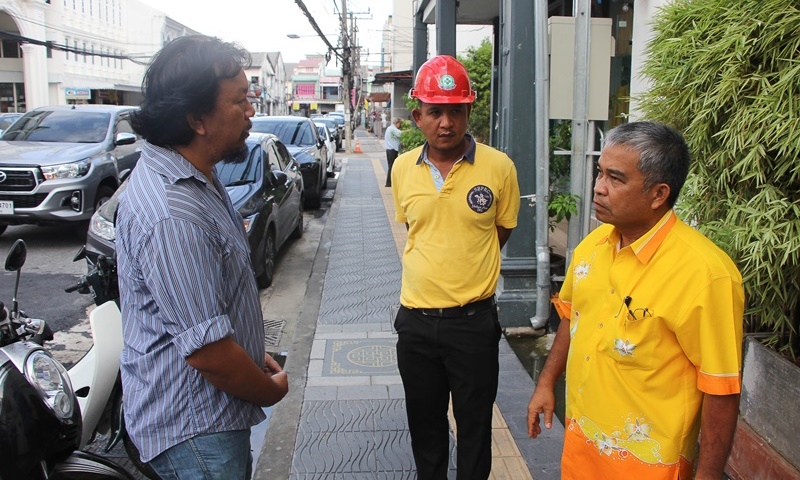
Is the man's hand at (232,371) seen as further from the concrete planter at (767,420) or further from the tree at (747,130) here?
→ the concrete planter at (767,420)

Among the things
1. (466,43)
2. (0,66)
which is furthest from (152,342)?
(0,66)

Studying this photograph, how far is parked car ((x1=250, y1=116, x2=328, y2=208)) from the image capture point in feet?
40.7

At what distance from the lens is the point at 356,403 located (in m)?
4.32

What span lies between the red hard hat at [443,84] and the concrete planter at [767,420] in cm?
184

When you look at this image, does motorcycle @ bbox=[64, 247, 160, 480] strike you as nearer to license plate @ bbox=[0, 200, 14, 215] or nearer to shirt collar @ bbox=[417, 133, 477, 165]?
shirt collar @ bbox=[417, 133, 477, 165]

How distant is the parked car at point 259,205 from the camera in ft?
20.5

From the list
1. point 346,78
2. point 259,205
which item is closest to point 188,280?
point 259,205

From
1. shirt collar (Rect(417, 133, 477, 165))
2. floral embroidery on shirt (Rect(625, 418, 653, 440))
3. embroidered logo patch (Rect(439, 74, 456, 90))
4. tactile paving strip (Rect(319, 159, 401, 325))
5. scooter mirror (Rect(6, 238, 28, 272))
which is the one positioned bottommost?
tactile paving strip (Rect(319, 159, 401, 325))

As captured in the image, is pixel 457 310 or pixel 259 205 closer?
pixel 457 310

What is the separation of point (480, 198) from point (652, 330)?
3.60 feet

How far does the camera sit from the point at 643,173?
189cm

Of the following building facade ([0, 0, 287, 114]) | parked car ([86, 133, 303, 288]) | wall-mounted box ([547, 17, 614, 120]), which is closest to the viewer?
wall-mounted box ([547, 17, 614, 120])

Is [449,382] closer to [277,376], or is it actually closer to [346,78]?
[277,376]

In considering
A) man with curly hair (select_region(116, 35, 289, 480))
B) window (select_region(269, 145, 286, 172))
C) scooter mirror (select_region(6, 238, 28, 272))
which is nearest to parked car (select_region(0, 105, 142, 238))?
window (select_region(269, 145, 286, 172))
